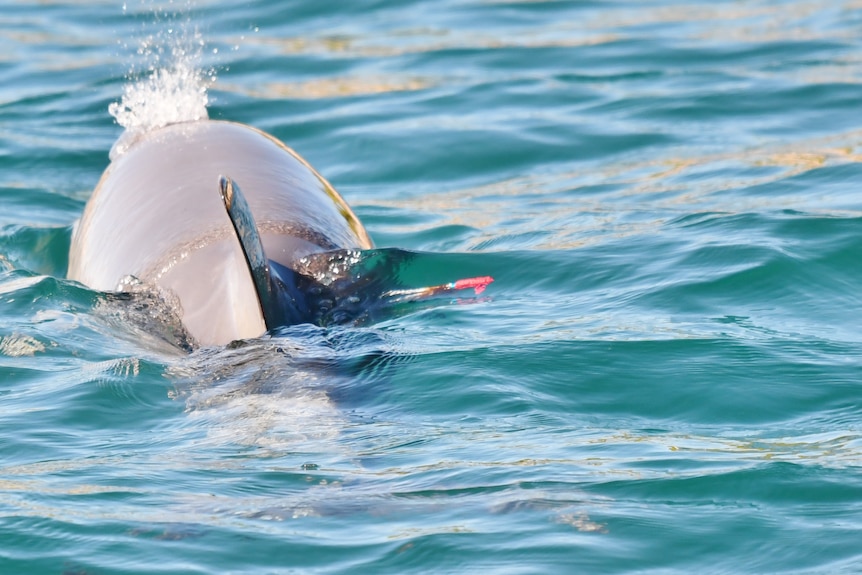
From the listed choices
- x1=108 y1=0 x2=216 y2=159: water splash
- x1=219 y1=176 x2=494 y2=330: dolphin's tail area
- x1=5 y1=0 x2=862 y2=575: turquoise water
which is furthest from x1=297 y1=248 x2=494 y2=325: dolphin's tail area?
x1=108 y1=0 x2=216 y2=159: water splash

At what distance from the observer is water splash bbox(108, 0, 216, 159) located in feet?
24.1

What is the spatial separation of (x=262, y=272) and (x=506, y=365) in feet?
3.67

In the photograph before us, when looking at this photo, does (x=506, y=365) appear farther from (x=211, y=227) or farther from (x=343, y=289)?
(x=211, y=227)

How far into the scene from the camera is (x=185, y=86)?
25.8 ft

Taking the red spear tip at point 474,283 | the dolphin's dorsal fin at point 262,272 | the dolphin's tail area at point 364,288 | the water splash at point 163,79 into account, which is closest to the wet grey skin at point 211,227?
the dolphin's dorsal fin at point 262,272

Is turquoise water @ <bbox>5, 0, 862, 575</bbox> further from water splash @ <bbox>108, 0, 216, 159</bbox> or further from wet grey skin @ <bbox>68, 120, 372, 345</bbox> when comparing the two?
water splash @ <bbox>108, 0, 216, 159</bbox>

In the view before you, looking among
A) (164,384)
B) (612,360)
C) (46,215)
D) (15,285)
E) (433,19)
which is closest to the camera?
(164,384)

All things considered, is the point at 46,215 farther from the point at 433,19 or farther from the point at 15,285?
the point at 433,19

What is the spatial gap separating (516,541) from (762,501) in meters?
0.82

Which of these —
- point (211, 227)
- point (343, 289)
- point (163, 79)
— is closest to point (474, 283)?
point (343, 289)

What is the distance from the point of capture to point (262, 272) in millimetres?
4566

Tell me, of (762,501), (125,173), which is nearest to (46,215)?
(125,173)

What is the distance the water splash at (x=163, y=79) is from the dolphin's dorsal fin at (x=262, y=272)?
2.22 m

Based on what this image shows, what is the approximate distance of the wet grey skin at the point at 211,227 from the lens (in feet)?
16.1
